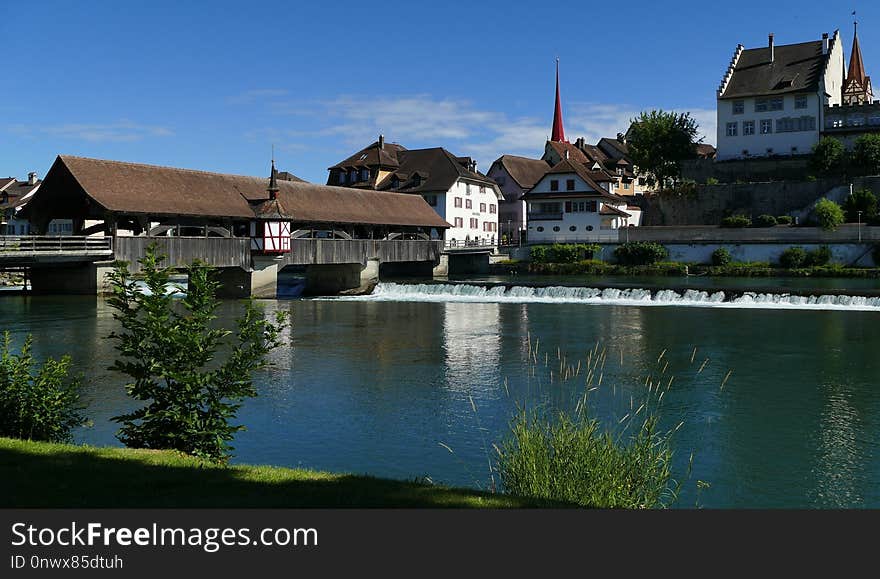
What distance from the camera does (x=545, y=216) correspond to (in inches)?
2506

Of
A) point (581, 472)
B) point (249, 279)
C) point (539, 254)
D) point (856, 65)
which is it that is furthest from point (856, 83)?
point (581, 472)

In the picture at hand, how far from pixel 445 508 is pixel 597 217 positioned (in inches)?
2226

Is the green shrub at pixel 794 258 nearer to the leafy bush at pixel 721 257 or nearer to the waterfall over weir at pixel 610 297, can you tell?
the leafy bush at pixel 721 257

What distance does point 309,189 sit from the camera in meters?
46.6

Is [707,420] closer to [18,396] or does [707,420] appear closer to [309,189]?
[18,396]

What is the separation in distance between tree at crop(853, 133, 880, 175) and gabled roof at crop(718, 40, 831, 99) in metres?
7.47

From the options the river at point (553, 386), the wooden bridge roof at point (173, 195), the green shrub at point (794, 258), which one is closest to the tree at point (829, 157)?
the green shrub at point (794, 258)

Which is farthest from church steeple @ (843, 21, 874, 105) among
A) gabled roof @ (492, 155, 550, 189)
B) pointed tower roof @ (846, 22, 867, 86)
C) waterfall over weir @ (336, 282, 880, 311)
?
waterfall over weir @ (336, 282, 880, 311)

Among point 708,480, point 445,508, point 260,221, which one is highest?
point 260,221

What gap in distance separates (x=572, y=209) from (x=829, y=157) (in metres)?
18.3

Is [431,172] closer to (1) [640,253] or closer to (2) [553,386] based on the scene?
(1) [640,253]

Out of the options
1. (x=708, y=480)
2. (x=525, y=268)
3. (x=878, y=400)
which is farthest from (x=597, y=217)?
(x=708, y=480)

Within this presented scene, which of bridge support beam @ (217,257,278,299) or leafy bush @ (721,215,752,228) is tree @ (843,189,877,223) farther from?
bridge support beam @ (217,257,278,299)

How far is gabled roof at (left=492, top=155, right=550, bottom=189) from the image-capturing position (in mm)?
75000
